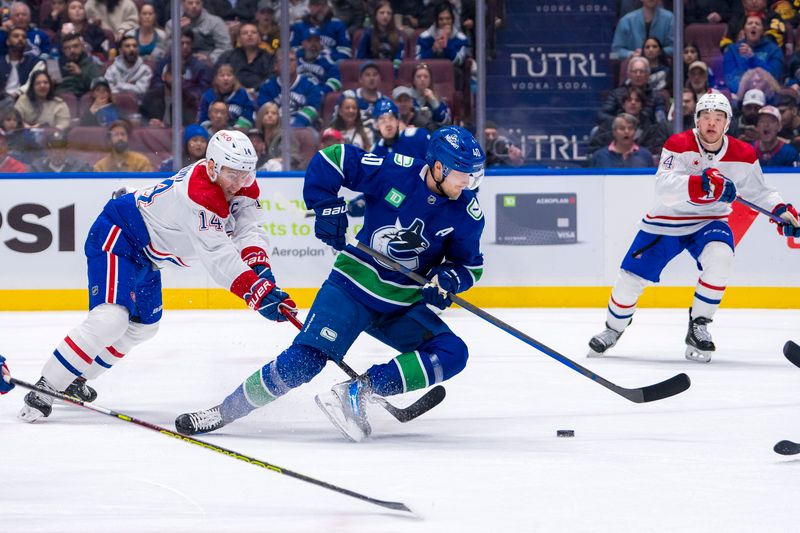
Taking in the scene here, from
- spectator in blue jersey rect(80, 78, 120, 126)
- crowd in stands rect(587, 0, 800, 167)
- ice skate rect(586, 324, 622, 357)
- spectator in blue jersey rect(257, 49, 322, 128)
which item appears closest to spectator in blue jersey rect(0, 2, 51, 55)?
spectator in blue jersey rect(80, 78, 120, 126)

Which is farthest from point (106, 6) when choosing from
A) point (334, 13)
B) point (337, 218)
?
point (337, 218)

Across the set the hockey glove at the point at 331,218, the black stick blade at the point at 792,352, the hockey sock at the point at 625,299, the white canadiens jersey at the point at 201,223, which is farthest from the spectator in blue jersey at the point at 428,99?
the black stick blade at the point at 792,352

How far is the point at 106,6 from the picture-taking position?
26.2 ft

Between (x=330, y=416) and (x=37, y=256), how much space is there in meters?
4.32

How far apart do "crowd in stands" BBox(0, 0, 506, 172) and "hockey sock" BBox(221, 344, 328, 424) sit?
4.10 meters

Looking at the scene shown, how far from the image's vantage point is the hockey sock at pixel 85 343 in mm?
3812

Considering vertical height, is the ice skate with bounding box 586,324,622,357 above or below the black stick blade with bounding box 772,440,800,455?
below

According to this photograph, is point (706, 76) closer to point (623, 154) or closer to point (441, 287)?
point (623, 154)

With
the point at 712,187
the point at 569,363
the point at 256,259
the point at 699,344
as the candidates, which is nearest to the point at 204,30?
the point at 712,187

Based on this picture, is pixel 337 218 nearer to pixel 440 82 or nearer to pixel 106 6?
pixel 440 82

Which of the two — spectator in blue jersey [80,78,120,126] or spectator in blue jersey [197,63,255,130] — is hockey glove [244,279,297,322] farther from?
spectator in blue jersey [80,78,120,126]

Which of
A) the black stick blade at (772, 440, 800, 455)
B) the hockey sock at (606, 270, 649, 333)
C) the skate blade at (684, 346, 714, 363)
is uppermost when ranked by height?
the black stick blade at (772, 440, 800, 455)

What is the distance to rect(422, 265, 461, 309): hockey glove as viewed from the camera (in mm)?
3482

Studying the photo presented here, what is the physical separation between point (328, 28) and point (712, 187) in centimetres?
356
